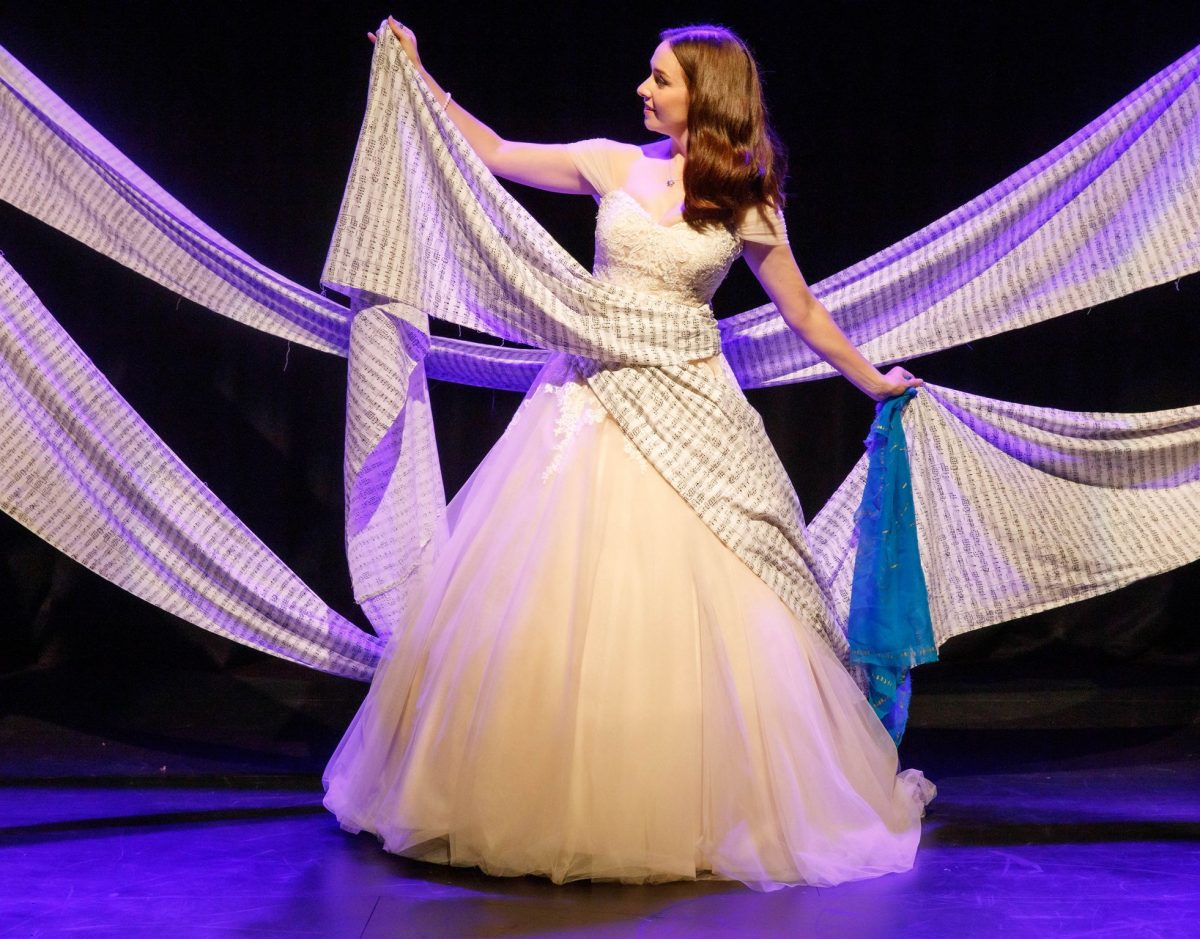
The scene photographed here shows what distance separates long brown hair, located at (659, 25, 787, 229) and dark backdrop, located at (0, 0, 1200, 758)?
139 centimetres

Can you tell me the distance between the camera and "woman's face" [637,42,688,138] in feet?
8.38

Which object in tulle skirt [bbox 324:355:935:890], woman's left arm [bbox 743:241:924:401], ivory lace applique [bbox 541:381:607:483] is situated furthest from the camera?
woman's left arm [bbox 743:241:924:401]

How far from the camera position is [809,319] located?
8.71 ft

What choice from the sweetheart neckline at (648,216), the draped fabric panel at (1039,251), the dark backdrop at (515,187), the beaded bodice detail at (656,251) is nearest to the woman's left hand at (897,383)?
the draped fabric panel at (1039,251)

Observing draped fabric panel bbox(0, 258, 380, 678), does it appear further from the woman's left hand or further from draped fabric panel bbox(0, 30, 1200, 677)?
the woman's left hand

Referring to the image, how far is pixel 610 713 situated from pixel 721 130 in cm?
110

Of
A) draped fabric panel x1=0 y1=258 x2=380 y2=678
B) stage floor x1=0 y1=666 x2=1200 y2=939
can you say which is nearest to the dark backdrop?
stage floor x1=0 y1=666 x2=1200 y2=939

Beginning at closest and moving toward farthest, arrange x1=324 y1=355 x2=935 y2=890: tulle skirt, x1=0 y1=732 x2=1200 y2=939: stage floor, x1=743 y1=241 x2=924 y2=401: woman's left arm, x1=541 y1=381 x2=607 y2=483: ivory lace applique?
x1=0 y1=732 x2=1200 y2=939: stage floor → x1=324 y1=355 x2=935 y2=890: tulle skirt → x1=541 y1=381 x2=607 y2=483: ivory lace applique → x1=743 y1=241 x2=924 y2=401: woman's left arm

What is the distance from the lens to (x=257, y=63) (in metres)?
3.90

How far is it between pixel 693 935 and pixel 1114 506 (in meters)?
1.30

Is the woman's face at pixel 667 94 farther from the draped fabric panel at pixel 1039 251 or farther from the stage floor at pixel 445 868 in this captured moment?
the stage floor at pixel 445 868

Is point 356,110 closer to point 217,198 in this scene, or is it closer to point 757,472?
point 217,198

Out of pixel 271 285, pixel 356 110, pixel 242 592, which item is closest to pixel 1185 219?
pixel 271 285

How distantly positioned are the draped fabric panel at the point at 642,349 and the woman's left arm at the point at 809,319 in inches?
4.3
